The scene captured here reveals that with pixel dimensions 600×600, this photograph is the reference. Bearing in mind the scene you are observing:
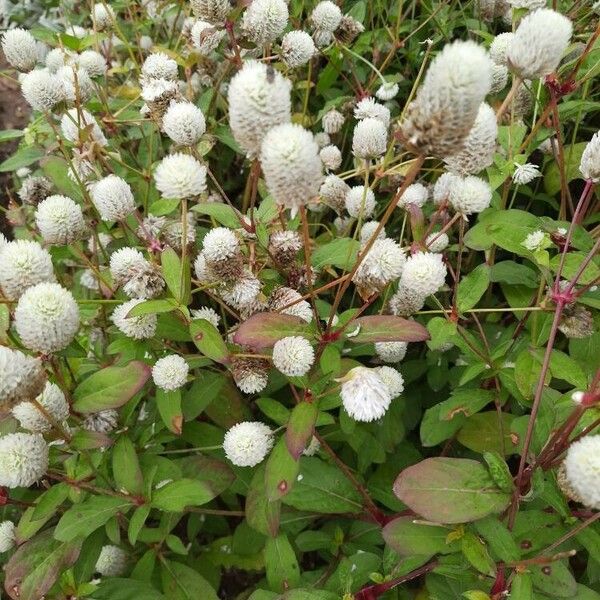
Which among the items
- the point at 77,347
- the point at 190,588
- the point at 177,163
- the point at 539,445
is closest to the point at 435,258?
the point at 539,445

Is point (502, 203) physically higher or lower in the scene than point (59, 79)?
lower

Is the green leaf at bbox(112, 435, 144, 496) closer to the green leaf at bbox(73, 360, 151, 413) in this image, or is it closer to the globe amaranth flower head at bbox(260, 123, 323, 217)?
the green leaf at bbox(73, 360, 151, 413)

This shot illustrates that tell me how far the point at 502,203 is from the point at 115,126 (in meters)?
1.47

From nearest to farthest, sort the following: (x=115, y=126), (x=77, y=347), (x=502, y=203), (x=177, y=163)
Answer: (x=177, y=163) → (x=77, y=347) → (x=502, y=203) → (x=115, y=126)

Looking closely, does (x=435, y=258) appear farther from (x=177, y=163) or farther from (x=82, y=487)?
(x=82, y=487)

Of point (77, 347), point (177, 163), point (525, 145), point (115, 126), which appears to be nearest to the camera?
point (177, 163)

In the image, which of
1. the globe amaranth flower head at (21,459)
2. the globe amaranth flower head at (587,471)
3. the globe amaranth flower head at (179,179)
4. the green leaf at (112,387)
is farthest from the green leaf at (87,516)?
the globe amaranth flower head at (587,471)

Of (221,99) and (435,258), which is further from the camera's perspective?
(221,99)

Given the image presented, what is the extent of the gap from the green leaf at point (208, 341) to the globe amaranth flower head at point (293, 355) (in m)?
0.14

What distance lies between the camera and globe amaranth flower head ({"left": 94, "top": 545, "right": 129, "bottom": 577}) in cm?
197

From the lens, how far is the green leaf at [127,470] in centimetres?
160

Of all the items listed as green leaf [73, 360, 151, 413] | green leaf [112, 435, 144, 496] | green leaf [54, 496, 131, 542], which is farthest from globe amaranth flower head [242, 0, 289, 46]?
green leaf [54, 496, 131, 542]

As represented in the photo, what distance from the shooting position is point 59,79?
6.59ft

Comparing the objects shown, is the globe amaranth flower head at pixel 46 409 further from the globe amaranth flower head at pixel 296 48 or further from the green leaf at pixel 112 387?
the globe amaranth flower head at pixel 296 48
